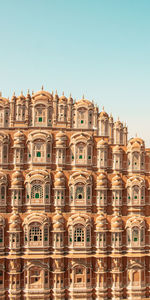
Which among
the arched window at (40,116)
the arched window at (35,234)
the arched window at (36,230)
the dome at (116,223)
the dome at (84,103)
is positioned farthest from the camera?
the dome at (84,103)

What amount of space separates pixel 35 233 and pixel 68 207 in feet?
16.4

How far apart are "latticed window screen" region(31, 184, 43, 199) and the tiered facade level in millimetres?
120

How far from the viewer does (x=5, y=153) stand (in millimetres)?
36500

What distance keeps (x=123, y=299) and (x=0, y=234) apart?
16858 millimetres

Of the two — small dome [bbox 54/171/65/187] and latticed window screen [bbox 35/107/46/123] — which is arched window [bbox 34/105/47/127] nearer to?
latticed window screen [bbox 35/107/46/123]

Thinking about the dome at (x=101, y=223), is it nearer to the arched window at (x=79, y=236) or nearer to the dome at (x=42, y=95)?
the arched window at (x=79, y=236)

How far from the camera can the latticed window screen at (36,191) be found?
35.6m

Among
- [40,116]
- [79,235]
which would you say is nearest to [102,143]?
[40,116]

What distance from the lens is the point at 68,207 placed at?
36.4 meters

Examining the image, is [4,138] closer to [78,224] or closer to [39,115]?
[39,115]

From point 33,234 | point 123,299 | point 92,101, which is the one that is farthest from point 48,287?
point 92,101

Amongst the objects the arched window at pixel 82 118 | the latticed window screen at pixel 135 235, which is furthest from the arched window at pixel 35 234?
the arched window at pixel 82 118

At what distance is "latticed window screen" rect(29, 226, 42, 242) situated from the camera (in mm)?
35062

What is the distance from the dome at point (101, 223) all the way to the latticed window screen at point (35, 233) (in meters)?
6.93
